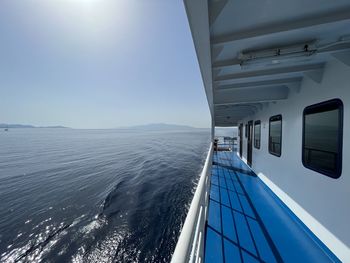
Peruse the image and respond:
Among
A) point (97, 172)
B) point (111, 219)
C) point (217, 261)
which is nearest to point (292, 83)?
point (217, 261)

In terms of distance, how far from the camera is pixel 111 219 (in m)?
4.36

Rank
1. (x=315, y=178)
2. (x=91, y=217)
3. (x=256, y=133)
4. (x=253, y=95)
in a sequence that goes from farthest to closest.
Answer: (x=256, y=133) < (x=91, y=217) < (x=253, y=95) < (x=315, y=178)

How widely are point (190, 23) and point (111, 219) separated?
4.91 m

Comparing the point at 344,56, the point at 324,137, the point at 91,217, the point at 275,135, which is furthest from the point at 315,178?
the point at 91,217

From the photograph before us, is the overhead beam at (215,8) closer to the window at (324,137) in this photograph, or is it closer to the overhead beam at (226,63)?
the overhead beam at (226,63)

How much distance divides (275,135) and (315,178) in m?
1.51

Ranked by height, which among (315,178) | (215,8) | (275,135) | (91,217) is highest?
(215,8)

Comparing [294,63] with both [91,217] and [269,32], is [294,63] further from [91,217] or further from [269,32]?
[91,217]

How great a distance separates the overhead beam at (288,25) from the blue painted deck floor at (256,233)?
80.9 inches

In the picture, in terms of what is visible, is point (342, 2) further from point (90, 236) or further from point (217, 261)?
point (90, 236)

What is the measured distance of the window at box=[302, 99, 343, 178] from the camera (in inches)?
64.0

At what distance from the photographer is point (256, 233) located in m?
2.01

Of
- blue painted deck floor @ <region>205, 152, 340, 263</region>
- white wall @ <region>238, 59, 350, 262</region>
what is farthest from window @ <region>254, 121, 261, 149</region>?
blue painted deck floor @ <region>205, 152, 340, 263</region>

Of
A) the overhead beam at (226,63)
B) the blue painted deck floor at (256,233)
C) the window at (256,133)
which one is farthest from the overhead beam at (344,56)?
the window at (256,133)
